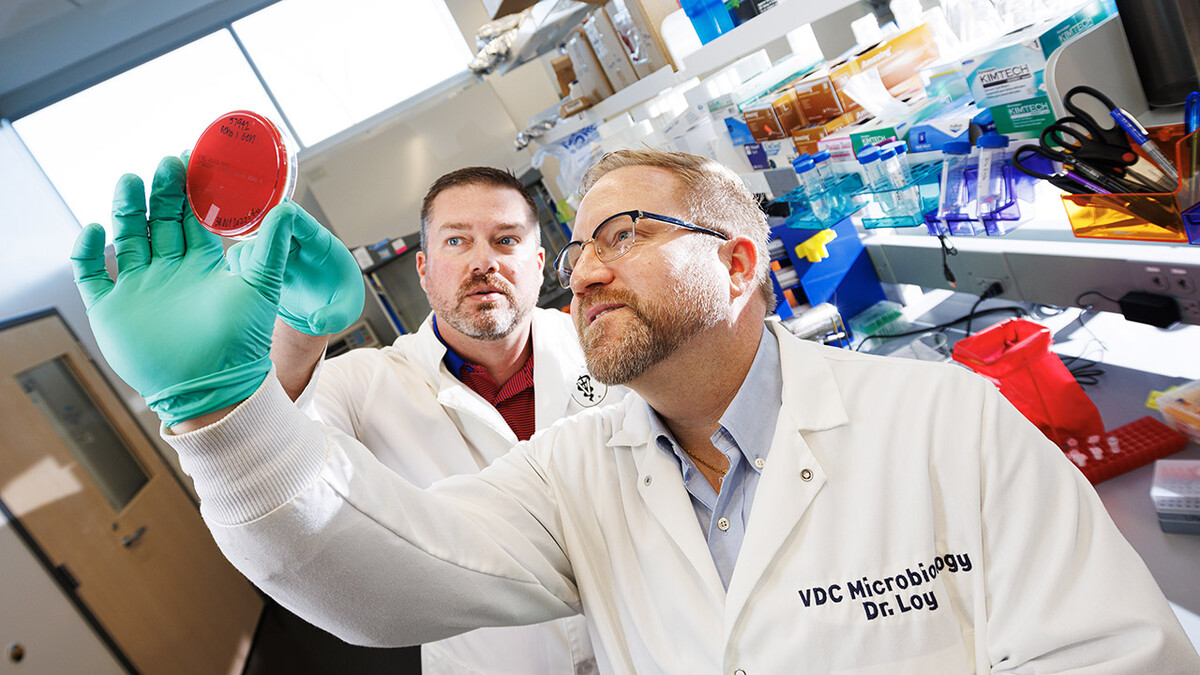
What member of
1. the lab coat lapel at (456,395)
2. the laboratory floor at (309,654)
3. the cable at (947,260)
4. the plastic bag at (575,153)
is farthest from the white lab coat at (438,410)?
the laboratory floor at (309,654)

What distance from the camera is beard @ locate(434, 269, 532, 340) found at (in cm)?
191

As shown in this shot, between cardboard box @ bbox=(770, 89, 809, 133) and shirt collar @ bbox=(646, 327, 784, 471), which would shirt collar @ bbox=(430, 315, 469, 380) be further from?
cardboard box @ bbox=(770, 89, 809, 133)

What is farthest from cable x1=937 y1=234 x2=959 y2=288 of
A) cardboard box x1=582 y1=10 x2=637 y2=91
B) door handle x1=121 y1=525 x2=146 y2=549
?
door handle x1=121 y1=525 x2=146 y2=549

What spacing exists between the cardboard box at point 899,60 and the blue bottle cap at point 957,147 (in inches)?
10.4

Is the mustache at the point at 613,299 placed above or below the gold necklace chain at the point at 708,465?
above

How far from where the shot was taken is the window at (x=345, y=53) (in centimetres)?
557

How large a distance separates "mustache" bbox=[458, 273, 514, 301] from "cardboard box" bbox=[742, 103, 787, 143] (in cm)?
103

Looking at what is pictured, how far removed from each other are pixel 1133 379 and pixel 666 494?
149cm

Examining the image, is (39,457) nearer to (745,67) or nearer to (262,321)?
(262,321)

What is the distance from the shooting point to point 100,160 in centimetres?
524

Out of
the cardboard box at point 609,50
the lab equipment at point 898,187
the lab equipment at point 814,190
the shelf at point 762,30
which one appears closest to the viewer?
the shelf at point 762,30

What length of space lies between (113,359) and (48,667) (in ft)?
10.7

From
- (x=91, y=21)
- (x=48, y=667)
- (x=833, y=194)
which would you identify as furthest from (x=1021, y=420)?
(x=91, y=21)

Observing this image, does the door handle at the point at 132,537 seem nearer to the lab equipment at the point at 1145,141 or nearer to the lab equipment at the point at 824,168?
the lab equipment at the point at 824,168
